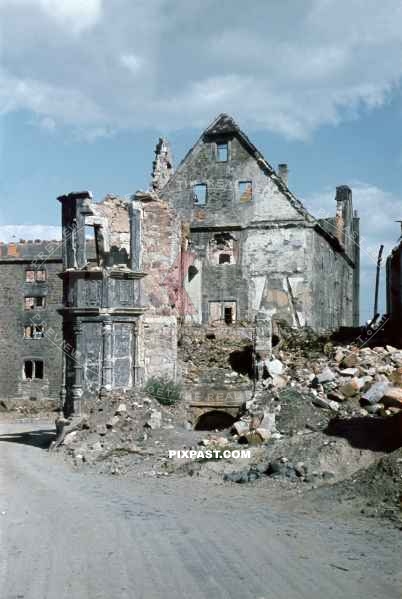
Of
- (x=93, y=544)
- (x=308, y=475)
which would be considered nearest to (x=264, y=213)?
(x=308, y=475)

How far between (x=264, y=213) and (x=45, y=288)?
1482 centimetres

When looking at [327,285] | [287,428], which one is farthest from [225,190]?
[287,428]

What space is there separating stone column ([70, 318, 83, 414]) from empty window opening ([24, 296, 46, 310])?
20.1m

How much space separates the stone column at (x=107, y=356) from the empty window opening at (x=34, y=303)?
2051 centimetres

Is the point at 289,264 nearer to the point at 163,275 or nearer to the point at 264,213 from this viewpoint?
the point at 264,213

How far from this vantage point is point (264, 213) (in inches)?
1228

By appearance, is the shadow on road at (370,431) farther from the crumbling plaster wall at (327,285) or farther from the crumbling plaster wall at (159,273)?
the crumbling plaster wall at (327,285)

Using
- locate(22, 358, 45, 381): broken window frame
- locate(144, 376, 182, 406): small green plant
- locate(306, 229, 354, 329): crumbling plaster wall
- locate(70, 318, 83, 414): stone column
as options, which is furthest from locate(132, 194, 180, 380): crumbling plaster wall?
locate(22, 358, 45, 381): broken window frame

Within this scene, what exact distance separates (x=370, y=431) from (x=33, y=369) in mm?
28069

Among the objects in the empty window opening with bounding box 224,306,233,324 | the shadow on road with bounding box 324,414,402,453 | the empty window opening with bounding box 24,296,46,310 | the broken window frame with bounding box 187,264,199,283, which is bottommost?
the shadow on road with bounding box 324,414,402,453

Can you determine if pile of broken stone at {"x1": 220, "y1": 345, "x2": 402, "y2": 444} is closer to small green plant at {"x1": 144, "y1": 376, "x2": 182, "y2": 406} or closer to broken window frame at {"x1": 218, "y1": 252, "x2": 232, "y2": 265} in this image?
small green plant at {"x1": 144, "y1": 376, "x2": 182, "y2": 406}

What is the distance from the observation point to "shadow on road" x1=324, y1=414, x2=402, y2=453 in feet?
44.8

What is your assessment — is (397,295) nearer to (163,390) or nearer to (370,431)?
(163,390)

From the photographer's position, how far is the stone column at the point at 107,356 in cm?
2033
